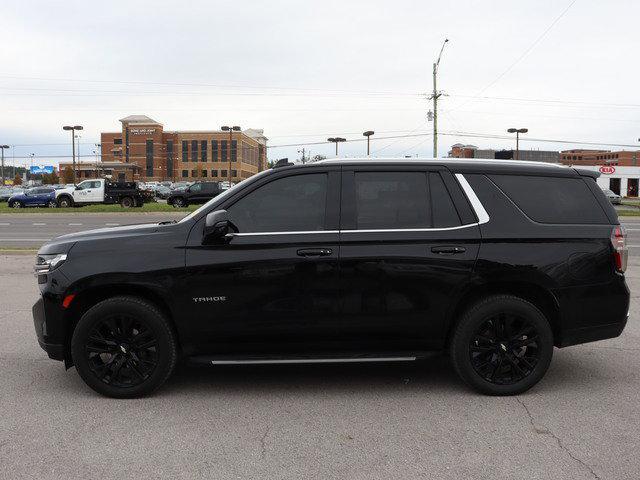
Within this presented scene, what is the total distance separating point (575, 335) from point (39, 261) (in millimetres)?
4147

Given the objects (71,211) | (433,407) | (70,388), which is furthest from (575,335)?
(71,211)

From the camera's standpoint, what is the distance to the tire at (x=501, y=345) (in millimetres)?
4328

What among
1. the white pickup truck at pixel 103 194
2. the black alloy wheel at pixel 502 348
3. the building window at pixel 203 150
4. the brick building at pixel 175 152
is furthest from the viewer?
the building window at pixel 203 150

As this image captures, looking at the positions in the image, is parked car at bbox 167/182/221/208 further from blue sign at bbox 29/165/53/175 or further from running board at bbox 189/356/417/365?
blue sign at bbox 29/165/53/175

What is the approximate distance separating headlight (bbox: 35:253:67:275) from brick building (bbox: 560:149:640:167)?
12304 centimetres

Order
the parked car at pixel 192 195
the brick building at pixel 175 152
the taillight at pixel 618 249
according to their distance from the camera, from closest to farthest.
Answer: the taillight at pixel 618 249 < the parked car at pixel 192 195 < the brick building at pixel 175 152

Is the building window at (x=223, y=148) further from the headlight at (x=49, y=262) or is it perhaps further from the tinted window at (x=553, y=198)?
the tinted window at (x=553, y=198)

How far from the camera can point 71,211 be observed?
30359 millimetres

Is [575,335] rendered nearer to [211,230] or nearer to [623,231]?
[623,231]

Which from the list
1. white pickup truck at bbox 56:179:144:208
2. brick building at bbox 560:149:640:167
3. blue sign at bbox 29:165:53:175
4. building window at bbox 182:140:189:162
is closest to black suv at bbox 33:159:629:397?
white pickup truck at bbox 56:179:144:208

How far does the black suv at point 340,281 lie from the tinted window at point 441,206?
0.01 meters

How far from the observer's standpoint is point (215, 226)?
4.18 m

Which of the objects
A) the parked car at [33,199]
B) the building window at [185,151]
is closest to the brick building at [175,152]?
the building window at [185,151]

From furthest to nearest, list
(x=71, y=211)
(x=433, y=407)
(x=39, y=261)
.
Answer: (x=71, y=211)
(x=39, y=261)
(x=433, y=407)
